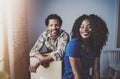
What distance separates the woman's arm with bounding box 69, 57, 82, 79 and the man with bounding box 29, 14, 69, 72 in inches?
2.6

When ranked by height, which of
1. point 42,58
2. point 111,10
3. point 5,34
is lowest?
point 42,58

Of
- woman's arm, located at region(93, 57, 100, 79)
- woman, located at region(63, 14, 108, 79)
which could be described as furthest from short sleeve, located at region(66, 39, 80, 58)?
woman's arm, located at region(93, 57, 100, 79)

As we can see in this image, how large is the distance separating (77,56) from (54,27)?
0.20 meters

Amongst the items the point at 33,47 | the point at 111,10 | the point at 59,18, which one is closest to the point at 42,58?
the point at 33,47

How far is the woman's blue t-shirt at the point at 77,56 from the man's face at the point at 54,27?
10cm

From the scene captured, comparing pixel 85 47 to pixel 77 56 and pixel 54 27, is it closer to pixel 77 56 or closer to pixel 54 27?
pixel 77 56

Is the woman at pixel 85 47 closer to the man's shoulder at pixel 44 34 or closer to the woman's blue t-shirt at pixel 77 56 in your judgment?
the woman's blue t-shirt at pixel 77 56

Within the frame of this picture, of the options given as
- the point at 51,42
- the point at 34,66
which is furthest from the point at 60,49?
the point at 34,66

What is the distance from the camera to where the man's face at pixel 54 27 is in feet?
3.13

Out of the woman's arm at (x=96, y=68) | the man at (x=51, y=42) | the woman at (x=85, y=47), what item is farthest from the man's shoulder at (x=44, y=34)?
the woman's arm at (x=96, y=68)

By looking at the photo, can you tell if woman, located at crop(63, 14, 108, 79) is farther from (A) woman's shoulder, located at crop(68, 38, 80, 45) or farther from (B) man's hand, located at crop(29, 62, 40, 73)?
(B) man's hand, located at crop(29, 62, 40, 73)

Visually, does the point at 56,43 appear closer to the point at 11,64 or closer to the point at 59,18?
the point at 59,18

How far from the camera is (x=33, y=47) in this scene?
3.18 feet

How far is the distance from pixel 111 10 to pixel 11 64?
24.5 inches
